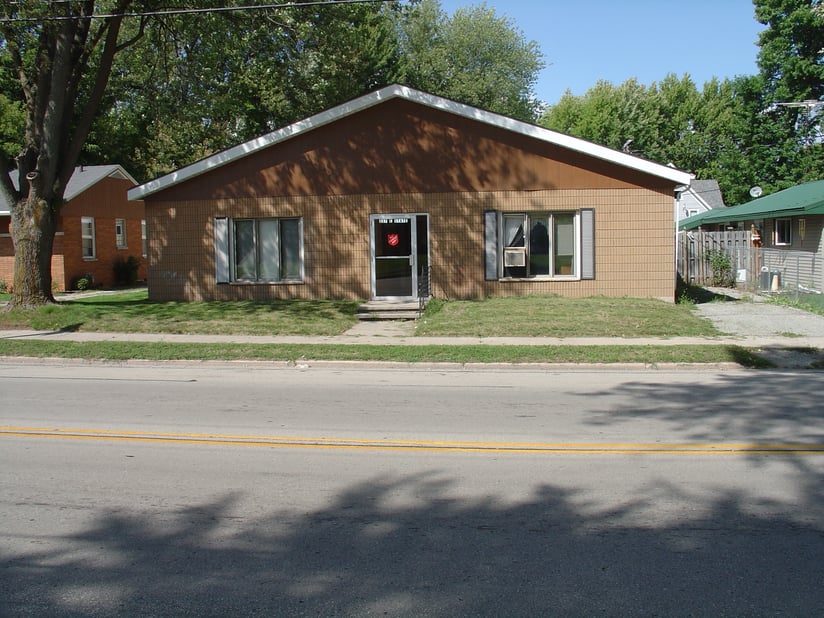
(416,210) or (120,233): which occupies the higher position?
(120,233)

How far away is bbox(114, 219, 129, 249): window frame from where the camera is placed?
100 ft

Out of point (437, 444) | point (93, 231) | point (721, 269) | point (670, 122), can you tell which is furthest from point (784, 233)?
point (670, 122)

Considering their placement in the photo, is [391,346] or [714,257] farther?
[714,257]

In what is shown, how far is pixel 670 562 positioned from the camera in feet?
15.7

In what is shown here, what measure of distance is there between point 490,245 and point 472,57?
42398 mm

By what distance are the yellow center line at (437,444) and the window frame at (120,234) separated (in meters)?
23.9

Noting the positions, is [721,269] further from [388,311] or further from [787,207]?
[388,311]

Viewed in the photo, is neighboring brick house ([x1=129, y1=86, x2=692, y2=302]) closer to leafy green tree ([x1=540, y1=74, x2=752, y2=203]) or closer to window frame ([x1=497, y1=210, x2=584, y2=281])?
window frame ([x1=497, y1=210, x2=584, y2=281])

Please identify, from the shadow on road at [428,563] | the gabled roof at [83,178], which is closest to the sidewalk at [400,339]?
the shadow on road at [428,563]

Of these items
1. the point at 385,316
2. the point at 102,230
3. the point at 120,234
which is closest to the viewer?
the point at 385,316

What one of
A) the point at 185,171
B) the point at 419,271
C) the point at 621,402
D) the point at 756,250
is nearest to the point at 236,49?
the point at 185,171

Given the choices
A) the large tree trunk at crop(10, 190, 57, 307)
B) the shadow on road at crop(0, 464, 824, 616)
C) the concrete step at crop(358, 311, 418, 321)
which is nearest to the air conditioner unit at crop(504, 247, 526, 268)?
the concrete step at crop(358, 311, 418, 321)

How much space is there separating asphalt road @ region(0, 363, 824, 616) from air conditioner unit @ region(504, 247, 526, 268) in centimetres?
995

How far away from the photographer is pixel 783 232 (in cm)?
3064
